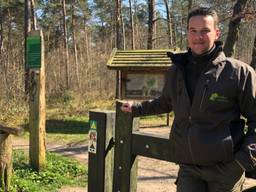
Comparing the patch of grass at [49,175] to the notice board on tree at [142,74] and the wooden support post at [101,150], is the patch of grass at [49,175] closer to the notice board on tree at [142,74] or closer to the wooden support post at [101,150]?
the wooden support post at [101,150]

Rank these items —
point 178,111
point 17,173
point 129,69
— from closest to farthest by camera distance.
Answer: point 178,111 < point 17,173 < point 129,69

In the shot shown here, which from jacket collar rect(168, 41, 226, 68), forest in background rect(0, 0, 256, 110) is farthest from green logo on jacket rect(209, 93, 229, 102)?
forest in background rect(0, 0, 256, 110)

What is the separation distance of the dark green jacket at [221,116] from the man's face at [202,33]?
4.4 inches

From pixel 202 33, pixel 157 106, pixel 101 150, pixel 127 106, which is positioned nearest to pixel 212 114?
pixel 202 33

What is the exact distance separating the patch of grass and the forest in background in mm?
6020

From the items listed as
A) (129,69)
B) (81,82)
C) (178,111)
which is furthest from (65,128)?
(81,82)

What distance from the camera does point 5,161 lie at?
646cm

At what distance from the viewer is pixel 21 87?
16500mm

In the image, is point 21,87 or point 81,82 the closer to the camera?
point 21,87

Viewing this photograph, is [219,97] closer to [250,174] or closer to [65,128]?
[250,174]

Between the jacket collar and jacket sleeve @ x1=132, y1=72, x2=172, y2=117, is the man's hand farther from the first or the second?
the jacket collar

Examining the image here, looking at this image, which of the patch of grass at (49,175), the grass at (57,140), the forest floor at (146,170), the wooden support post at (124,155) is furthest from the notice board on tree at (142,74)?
the wooden support post at (124,155)

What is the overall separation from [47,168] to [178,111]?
16.8ft

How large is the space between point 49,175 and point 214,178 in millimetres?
4968
